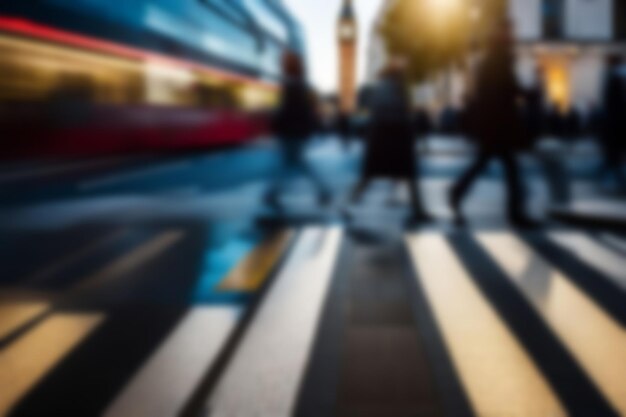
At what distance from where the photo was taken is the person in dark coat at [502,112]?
8.43m

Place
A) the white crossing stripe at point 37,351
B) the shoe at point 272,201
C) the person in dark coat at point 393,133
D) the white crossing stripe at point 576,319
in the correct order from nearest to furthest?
the white crossing stripe at point 37,351, the white crossing stripe at point 576,319, the person in dark coat at point 393,133, the shoe at point 272,201

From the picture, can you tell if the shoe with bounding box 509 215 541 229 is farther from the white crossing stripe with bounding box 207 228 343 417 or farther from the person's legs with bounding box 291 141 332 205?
the person's legs with bounding box 291 141 332 205

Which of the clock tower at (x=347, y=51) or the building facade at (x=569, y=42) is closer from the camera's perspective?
the building facade at (x=569, y=42)

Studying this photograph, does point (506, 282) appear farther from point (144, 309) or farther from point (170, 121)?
point (170, 121)

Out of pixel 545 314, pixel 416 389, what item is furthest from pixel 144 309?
pixel 545 314

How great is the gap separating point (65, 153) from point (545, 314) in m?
11.8

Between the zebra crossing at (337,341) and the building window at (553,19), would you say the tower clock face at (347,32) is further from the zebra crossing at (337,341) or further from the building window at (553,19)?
the zebra crossing at (337,341)

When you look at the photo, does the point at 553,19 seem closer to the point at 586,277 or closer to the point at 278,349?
the point at 586,277

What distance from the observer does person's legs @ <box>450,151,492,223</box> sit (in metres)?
8.62

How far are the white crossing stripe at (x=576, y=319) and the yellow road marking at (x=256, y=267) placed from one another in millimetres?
1807

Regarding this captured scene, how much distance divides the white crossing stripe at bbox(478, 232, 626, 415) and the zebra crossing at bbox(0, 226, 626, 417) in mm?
13

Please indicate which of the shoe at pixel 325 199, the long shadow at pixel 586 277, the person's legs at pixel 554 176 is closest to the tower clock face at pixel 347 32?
the shoe at pixel 325 199

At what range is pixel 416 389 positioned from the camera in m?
3.33

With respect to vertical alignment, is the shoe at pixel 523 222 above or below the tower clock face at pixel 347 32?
below
